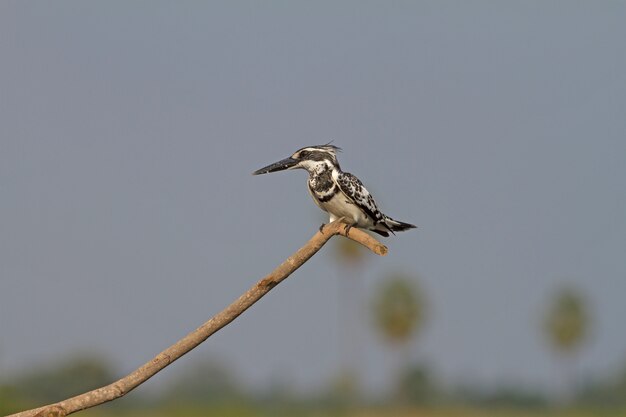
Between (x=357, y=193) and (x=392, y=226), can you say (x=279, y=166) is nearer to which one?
(x=357, y=193)

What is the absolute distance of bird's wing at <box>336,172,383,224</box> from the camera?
852 centimetres

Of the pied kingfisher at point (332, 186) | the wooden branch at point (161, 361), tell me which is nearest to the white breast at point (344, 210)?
the pied kingfisher at point (332, 186)

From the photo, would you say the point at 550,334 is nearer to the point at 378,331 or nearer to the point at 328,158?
the point at 378,331

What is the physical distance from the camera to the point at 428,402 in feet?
242

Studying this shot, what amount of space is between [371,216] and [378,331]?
150 ft

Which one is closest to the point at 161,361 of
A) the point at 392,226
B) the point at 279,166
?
the point at 279,166

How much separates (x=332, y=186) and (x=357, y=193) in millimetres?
201

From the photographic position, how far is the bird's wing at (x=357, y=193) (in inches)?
335

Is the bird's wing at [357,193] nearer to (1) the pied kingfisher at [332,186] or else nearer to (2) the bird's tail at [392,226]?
(1) the pied kingfisher at [332,186]

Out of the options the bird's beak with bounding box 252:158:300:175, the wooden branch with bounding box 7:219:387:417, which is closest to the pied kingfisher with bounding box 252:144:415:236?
the bird's beak with bounding box 252:158:300:175

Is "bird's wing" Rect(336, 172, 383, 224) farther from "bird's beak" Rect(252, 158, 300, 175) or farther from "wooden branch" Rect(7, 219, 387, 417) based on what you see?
"wooden branch" Rect(7, 219, 387, 417)

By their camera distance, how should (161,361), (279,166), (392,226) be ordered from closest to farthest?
(161,361)
(279,166)
(392,226)

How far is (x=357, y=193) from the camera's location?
8516 millimetres

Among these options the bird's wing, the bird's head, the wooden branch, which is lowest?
the wooden branch
